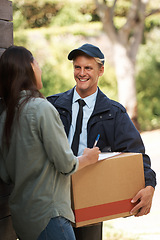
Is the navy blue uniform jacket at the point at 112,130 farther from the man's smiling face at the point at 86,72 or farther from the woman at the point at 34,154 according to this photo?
the woman at the point at 34,154

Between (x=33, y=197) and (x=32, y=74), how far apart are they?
0.58 m

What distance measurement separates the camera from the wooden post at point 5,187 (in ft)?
8.31

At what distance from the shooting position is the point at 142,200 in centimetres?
236

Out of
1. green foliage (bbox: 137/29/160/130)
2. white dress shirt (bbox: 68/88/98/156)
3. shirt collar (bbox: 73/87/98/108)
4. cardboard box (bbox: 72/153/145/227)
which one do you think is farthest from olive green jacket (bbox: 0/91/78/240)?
green foliage (bbox: 137/29/160/130)

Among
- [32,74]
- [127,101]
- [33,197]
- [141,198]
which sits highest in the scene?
[32,74]

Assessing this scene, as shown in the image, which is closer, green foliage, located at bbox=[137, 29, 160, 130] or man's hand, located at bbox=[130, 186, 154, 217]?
man's hand, located at bbox=[130, 186, 154, 217]

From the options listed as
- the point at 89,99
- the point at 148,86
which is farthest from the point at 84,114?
the point at 148,86

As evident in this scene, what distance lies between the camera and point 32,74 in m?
2.01

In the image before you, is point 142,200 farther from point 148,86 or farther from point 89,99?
point 148,86

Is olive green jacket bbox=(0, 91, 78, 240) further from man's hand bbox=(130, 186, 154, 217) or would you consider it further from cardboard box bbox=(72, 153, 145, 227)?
man's hand bbox=(130, 186, 154, 217)

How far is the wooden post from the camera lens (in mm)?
2533

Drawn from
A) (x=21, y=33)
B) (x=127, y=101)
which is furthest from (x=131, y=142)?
(x=21, y=33)

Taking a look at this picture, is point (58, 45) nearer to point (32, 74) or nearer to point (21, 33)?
point (21, 33)

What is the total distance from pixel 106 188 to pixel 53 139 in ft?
1.70
